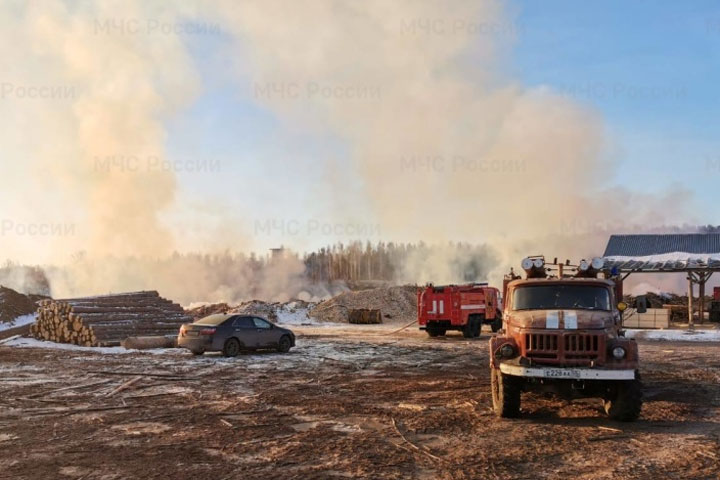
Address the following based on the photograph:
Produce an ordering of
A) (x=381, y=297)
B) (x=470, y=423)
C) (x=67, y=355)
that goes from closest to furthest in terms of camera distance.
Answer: (x=470, y=423)
(x=67, y=355)
(x=381, y=297)

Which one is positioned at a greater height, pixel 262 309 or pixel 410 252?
pixel 410 252

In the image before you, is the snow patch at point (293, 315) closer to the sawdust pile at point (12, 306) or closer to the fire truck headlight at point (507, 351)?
the sawdust pile at point (12, 306)

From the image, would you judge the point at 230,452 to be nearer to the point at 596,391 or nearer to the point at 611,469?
the point at 611,469

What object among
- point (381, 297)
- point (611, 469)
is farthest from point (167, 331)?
point (381, 297)

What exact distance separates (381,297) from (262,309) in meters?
10.6

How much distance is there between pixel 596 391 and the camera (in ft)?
31.9

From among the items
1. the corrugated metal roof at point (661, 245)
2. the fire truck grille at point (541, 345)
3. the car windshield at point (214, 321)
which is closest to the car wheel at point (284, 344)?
the car windshield at point (214, 321)

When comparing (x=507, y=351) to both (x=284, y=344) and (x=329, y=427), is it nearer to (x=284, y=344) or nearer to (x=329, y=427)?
(x=329, y=427)

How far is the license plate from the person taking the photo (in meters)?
9.12

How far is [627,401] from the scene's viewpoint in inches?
363

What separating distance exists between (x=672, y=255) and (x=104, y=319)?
32701mm

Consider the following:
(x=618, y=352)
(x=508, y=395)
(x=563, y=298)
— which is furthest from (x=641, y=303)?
(x=508, y=395)

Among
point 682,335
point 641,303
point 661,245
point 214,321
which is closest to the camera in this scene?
point 641,303

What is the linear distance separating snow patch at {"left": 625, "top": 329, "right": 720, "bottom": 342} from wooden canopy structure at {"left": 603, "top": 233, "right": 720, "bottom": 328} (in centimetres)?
266
